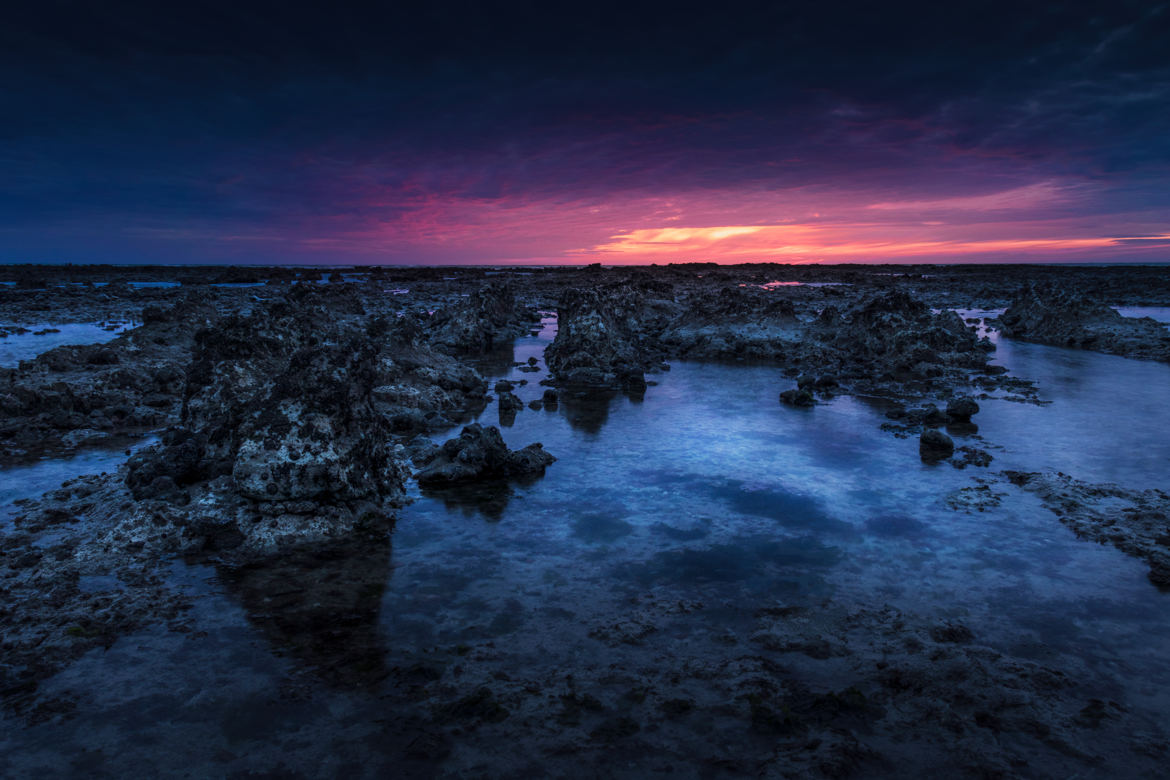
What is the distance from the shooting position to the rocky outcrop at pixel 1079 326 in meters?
23.3

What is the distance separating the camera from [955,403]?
43.9ft

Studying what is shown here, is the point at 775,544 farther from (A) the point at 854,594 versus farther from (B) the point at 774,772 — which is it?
(B) the point at 774,772

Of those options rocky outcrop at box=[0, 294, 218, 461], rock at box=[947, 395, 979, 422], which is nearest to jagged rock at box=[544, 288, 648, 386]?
rock at box=[947, 395, 979, 422]

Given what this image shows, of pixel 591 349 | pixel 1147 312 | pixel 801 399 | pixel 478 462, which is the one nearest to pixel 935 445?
pixel 801 399

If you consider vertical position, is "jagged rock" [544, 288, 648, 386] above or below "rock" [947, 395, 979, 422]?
above

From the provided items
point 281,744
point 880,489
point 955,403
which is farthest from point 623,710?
point 955,403

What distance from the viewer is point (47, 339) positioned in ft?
81.6

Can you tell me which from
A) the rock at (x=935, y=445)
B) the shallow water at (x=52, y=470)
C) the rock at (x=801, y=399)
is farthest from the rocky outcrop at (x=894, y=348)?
the shallow water at (x=52, y=470)

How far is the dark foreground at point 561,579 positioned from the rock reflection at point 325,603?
4 centimetres

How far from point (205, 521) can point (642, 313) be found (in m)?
29.7

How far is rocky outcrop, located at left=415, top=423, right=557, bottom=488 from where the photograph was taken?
985 centimetres

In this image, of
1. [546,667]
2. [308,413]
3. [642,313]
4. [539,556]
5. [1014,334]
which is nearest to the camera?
[546,667]

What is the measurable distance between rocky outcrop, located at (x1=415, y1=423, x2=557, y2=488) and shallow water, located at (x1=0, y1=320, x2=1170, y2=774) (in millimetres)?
529

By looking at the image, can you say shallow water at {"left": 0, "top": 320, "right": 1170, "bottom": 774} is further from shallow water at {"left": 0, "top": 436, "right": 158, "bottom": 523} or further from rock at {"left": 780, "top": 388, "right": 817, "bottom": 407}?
shallow water at {"left": 0, "top": 436, "right": 158, "bottom": 523}
